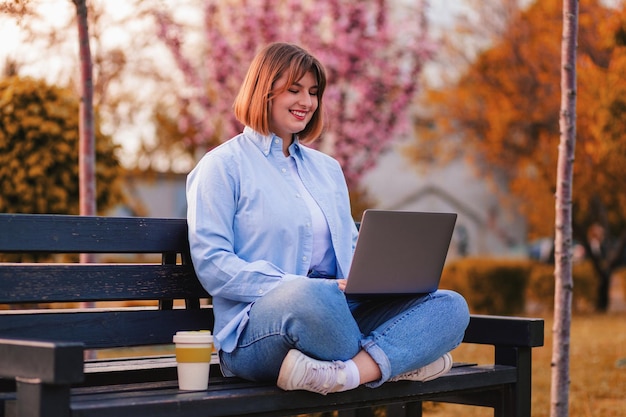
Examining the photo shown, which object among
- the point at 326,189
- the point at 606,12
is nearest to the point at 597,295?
the point at 606,12

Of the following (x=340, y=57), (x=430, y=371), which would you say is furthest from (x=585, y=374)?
(x=340, y=57)

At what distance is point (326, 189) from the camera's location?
3.64m

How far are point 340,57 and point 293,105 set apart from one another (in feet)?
31.0

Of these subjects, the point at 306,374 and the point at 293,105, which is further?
the point at 293,105

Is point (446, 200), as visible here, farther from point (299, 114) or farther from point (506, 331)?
point (299, 114)

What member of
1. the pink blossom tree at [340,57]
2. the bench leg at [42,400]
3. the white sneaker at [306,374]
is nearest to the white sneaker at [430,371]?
the white sneaker at [306,374]

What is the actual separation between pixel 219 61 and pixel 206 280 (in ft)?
32.0

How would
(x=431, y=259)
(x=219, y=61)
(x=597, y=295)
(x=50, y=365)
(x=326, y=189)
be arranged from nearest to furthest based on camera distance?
(x=50, y=365) < (x=431, y=259) < (x=326, y=189) < (x=219, y=61) < (x=597, y=295)

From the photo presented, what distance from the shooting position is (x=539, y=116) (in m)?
16.4

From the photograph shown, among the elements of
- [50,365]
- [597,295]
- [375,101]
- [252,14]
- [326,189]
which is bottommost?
[597,295]

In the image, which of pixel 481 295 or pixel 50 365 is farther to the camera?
pixel 481 295

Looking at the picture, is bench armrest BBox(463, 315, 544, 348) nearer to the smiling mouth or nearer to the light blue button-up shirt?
the light blue button-up shirt

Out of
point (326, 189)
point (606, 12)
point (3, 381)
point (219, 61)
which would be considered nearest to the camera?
point (3, 381)

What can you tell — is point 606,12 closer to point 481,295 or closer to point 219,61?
point 481,295
